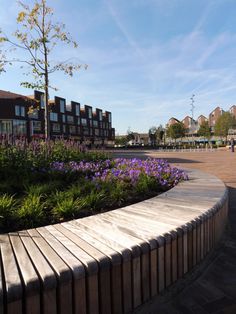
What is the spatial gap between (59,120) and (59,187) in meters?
67.3

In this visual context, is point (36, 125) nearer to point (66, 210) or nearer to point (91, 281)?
point (66, 210)

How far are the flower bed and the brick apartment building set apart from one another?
21890 millimetres

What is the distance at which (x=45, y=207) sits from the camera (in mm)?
3832

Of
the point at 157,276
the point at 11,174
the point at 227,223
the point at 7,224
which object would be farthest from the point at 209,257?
the point at 11,174

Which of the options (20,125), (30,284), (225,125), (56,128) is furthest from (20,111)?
(30,284)

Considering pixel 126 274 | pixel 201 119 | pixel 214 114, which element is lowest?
pixel 126 274

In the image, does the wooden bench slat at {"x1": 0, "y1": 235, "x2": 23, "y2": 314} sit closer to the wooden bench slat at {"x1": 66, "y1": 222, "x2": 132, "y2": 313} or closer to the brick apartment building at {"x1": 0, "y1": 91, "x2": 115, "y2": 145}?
the wooden bench slat at {"x1": 66, "y1": 222, "x2": 132, "y2": 313}

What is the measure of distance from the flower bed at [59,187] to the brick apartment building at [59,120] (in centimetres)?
2189

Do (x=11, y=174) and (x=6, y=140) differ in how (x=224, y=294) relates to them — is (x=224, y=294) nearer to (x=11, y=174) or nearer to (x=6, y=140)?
(x=11, y=174)

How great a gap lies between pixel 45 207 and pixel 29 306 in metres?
2.06

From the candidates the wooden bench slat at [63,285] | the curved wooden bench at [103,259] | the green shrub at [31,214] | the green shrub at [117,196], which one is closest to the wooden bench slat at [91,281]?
the curved wooden bench at [103,259]

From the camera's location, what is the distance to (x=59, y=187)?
16.6 feet

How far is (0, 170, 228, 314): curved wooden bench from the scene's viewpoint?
1.90m

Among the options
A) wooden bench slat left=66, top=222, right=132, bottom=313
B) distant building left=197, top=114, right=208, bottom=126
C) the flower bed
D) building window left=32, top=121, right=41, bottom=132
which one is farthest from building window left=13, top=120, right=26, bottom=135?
distant building left=197, top=114, right=208, bottom=126
